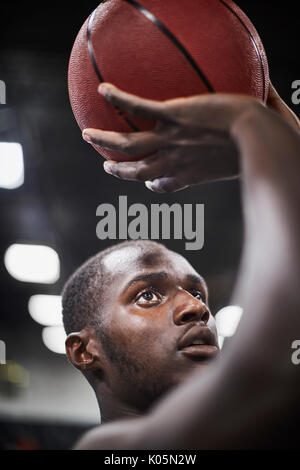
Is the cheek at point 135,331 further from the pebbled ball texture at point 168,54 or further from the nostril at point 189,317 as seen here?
the pebbled ball texture at point 168,54

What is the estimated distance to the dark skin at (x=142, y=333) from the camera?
108 centimetres

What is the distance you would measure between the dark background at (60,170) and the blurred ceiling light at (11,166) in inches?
1.7

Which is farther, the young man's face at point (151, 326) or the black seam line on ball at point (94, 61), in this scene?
the young man's face at point (151, 326)

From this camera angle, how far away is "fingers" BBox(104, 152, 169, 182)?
83 centimetres

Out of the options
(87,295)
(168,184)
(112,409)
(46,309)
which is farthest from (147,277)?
(46,309)

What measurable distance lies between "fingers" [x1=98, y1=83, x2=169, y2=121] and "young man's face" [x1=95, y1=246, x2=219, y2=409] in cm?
46

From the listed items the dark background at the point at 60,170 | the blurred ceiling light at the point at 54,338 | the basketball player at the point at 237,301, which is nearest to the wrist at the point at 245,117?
the basketball player at the point at 237,301

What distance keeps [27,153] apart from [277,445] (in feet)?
9.86

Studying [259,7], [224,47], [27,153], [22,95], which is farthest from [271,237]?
[27,153]

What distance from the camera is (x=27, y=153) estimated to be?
3.41 m

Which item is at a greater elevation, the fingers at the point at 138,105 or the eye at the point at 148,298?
the fingers at the point at 138,105

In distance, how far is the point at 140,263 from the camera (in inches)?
48.7

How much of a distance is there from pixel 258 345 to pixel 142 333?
22.9 inches

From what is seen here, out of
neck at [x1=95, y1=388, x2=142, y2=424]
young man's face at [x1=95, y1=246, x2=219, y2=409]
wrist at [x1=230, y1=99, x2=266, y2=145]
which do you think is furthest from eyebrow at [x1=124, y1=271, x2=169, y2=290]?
wrist at [x1=230, y1=99, x2=266, y2=145]
